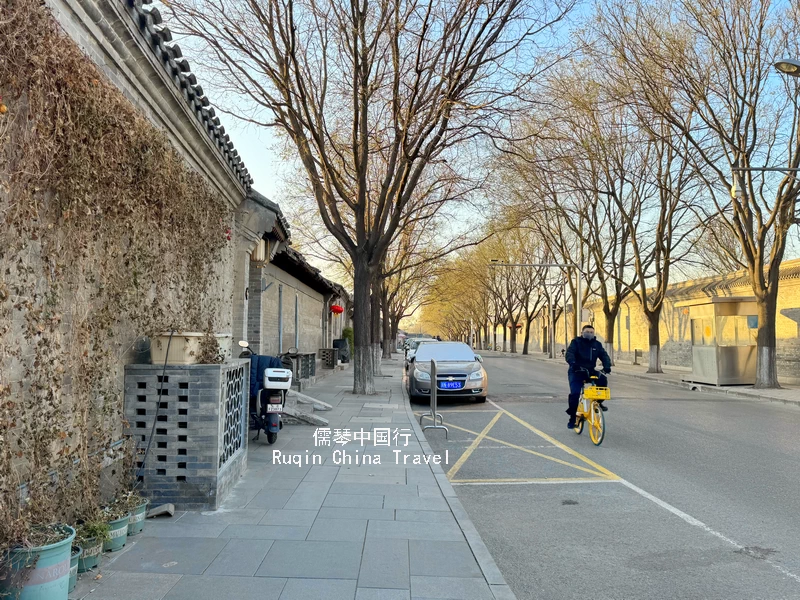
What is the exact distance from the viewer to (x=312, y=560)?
13.8 feet

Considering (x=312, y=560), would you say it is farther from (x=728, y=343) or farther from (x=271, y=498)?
(x=728, y=343)

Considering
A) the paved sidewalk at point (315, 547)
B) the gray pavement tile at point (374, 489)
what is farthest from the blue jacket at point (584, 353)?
the gray pavement tile at point (374, 489)

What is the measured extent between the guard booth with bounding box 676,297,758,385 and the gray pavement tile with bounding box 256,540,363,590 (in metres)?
17.6

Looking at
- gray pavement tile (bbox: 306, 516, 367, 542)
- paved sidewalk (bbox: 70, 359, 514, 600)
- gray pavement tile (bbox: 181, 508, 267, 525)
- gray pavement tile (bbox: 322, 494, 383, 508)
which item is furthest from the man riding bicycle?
gray pavement tile (bbox: 181, 508, 267, 525)

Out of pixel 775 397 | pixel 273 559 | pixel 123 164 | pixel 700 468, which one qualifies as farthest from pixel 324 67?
pixel 775 397

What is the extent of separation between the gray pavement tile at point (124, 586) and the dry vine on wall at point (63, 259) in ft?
1.50

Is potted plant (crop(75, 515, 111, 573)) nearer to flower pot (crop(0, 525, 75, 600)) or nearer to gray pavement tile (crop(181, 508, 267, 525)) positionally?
flower pot (crop(0, 525, 75, 600))

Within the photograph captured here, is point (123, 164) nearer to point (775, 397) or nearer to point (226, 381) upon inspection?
point (226, 381)

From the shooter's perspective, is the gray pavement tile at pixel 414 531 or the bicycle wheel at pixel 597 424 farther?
the bicycle wheel at pixel 597 424

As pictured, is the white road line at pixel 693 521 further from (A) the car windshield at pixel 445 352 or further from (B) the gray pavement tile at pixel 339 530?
(A) the car windshield at pixel 445 352

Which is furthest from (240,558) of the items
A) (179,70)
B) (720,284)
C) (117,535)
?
(720,284)

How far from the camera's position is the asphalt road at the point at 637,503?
4.18m

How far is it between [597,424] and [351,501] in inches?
181

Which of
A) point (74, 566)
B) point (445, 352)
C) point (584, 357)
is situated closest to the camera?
point (74, 566)
